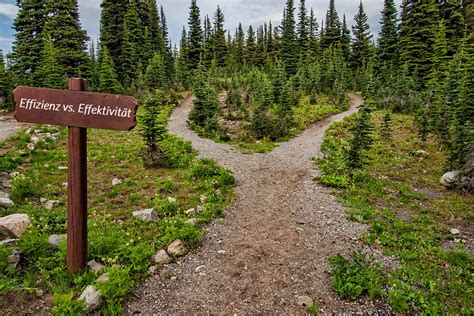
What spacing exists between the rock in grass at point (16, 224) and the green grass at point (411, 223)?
Answer: 6.43m

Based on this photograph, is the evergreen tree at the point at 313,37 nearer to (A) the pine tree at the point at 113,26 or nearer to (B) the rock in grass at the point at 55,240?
(A) the pine tree at the point at 113,26

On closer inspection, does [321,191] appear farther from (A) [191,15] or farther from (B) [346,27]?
(B) [346,27]

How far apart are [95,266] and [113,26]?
42503 millimetres

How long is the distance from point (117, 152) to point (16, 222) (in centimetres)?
799

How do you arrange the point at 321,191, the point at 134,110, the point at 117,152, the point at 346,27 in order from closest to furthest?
the point at 134,110 < the point at 321,191 < the point at 117,152 < the point at 346,27

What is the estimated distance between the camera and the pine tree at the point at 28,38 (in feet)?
101

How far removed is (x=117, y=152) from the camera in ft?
46.2

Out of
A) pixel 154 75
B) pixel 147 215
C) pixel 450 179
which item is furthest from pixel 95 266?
pixel 154 75

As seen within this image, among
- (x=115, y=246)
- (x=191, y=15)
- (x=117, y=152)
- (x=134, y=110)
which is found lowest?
(x=115, y=246)

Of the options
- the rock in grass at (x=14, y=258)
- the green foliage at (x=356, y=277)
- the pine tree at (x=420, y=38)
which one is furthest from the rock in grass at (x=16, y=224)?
the pine tree at (x=420, y=38)

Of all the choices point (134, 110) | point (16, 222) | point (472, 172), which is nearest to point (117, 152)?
point (16, 222)

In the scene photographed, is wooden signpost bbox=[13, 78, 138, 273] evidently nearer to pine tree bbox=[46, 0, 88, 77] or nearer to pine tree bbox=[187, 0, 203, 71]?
pine tree bbox=[46, 0, 88, 77]

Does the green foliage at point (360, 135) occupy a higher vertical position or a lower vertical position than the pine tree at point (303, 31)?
lower

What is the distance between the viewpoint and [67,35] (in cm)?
3073
